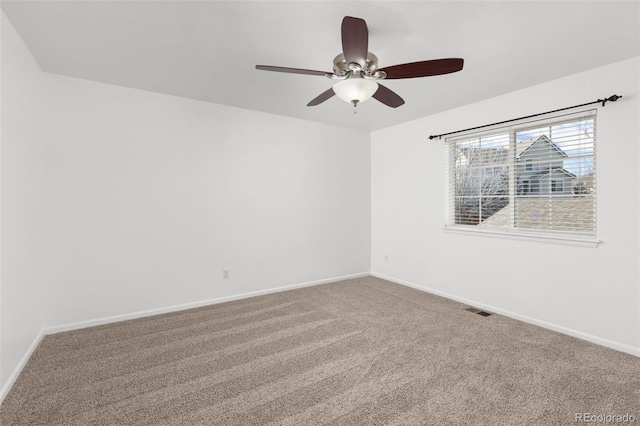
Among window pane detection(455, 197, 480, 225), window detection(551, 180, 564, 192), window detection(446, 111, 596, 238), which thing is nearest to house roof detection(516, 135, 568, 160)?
window detection(446, 111, 596, 238)

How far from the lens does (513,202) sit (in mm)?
3416

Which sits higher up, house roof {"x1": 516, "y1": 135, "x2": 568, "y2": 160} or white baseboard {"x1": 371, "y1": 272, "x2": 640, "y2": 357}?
house roof {"x1": 516, "y1": 135, "x2": 568, "y2": 160}

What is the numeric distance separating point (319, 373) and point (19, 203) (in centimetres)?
254

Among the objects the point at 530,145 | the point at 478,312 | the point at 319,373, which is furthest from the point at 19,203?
the point at 530,145

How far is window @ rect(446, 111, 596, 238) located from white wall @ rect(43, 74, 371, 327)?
1.73 m

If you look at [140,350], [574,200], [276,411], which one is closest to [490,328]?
[574,200]

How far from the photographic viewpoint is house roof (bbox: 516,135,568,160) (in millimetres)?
3061

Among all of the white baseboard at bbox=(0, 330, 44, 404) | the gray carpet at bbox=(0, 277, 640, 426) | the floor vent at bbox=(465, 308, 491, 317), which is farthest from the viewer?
the floor vent at bbox=(465, 308, 491, 317)

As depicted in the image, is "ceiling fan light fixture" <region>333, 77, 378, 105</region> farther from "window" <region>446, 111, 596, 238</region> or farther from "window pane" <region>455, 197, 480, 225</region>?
"window pane" <region>455, 197, 480, 225</region>

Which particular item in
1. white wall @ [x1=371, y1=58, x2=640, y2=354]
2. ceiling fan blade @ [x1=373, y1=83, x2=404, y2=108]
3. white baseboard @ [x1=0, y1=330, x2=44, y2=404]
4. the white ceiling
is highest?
the white ceiling

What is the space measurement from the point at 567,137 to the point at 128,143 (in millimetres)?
4355

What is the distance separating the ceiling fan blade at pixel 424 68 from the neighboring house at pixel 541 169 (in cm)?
184

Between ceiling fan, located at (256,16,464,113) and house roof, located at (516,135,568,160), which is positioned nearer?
ceiling fan, located at (256,16,464,113)

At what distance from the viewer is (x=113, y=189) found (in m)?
3.14
